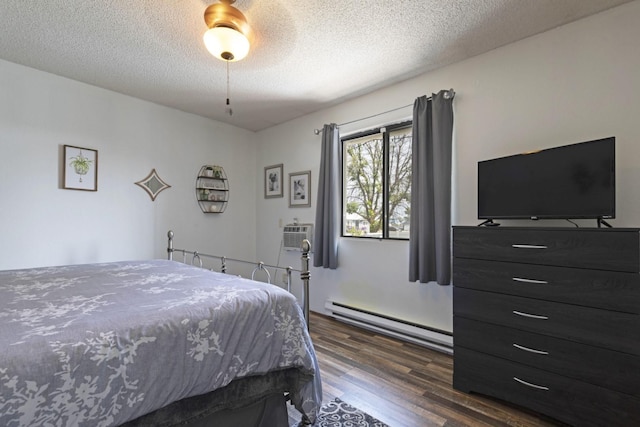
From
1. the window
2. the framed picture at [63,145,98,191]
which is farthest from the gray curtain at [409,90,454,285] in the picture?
the framed picture at [63,145,98,191]

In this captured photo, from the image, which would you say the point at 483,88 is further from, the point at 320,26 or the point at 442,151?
the point at 320,26

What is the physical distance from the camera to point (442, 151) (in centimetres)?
251

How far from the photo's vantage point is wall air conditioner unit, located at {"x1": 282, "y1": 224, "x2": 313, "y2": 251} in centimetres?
370

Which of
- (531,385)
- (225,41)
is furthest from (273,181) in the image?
(531,385)

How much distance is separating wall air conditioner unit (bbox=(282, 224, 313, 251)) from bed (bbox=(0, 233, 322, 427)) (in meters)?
1.97

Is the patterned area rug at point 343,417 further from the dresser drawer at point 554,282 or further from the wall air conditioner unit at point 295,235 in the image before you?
the wall air conditioner unit at point 295,235

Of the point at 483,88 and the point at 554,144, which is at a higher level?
the point at 483,88

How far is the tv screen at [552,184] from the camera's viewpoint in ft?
5.42

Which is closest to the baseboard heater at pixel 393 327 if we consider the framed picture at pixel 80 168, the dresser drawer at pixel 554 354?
the dresser drawer at pixel 554 354

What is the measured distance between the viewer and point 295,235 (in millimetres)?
3807

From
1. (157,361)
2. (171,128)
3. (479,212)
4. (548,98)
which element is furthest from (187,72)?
(548,98)

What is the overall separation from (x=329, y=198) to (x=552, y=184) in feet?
6.63

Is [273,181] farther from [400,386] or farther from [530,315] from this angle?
[530,315]

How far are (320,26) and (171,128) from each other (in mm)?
2394
